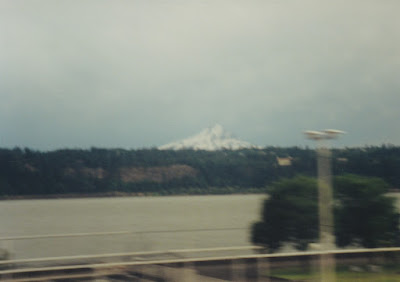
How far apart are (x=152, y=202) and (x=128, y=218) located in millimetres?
3575

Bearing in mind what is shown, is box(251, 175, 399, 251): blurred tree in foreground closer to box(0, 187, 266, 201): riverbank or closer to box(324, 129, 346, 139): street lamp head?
box(324, 129, 346, 139): street lamp head

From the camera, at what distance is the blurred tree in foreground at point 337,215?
51.9 ft

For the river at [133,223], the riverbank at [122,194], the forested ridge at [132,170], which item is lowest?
the river at [133,223]

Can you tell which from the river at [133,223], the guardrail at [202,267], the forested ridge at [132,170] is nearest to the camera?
the guardrail at [202,267]

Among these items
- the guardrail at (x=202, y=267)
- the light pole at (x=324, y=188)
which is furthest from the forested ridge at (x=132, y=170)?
the guardrail at (x=202, y=267)

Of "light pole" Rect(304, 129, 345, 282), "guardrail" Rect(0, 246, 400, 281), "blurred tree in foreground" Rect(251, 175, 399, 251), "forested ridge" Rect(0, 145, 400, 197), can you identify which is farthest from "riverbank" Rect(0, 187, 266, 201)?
"guardrail" Rect(0, 246, 400, 281)

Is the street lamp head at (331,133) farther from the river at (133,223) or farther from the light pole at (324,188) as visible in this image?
the river at (133,223)

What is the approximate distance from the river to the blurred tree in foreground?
31.5 inches

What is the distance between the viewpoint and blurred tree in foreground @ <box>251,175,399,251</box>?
623 inches

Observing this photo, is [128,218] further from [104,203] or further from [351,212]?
[351,212]

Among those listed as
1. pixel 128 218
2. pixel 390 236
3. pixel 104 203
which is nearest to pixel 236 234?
pixel 390 236

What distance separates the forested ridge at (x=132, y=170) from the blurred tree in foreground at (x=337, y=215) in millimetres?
14946

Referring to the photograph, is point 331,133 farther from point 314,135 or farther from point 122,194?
point 122,194

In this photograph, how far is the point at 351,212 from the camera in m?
16.6
